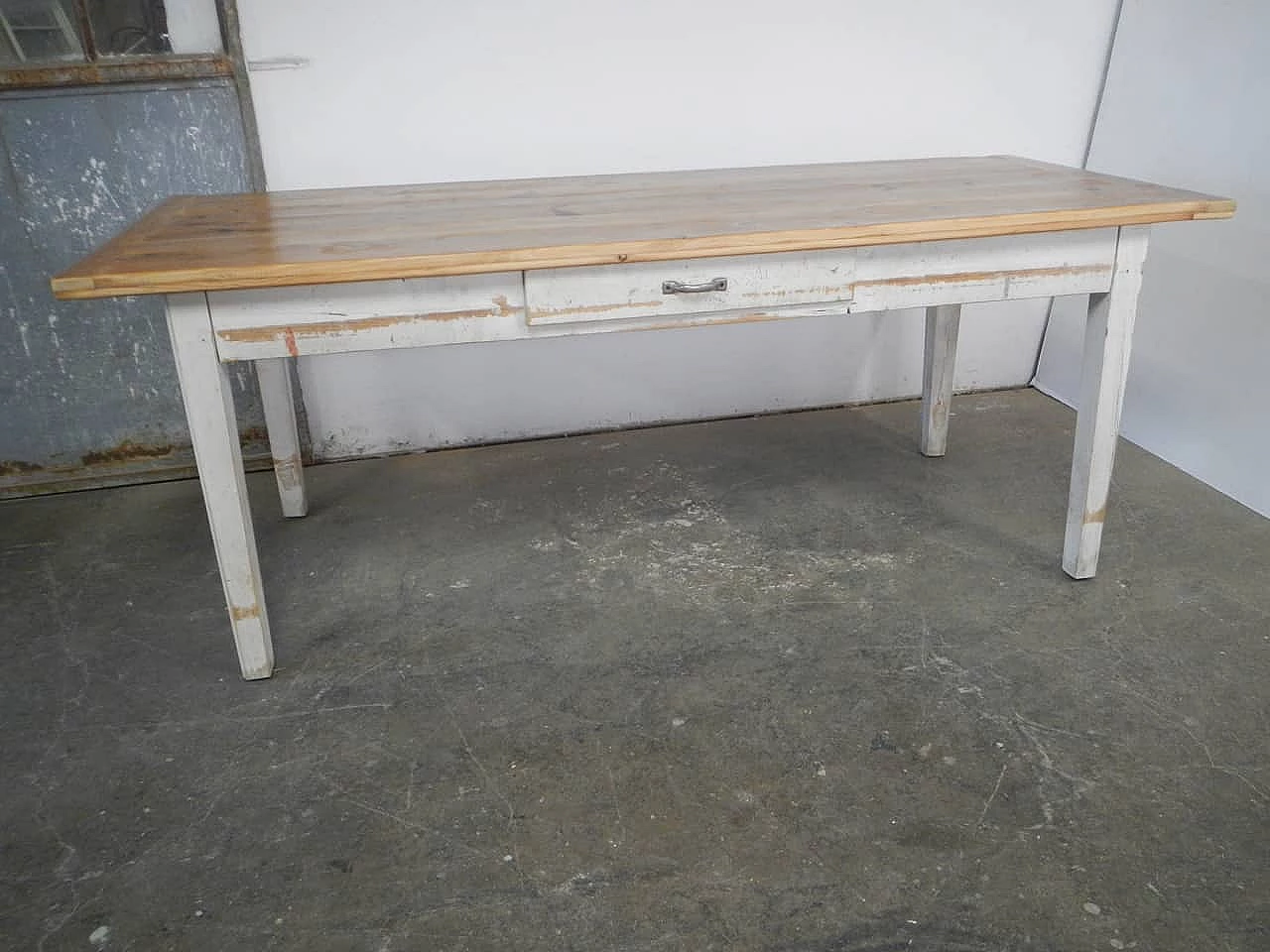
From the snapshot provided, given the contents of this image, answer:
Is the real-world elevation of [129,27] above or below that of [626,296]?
above

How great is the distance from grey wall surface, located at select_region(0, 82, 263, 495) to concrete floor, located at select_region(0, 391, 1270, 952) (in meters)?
0.16

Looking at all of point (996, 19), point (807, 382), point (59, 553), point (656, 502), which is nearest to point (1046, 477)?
point (807, 382)

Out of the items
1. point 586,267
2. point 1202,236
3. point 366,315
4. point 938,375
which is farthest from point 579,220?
point 1202,236

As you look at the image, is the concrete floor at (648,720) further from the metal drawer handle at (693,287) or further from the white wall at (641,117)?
the metal drawer handle at (693,287)

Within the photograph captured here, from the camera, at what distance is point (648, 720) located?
176 cm

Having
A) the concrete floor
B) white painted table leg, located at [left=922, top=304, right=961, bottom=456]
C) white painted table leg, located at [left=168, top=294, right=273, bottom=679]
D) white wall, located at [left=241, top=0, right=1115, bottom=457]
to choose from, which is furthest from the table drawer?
white wall, located at [left=241, top=0, right=1115, bottom=457]

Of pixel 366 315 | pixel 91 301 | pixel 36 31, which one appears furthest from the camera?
pixel 91 301

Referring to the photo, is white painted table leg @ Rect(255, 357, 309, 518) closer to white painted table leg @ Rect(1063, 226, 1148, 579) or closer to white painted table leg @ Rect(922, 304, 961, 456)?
white painted table leg @ Rect(922, 304, 961, 456)

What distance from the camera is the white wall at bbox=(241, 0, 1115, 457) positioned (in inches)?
98.6

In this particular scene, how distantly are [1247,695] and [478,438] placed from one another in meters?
2.04

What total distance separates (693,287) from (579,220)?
276mm

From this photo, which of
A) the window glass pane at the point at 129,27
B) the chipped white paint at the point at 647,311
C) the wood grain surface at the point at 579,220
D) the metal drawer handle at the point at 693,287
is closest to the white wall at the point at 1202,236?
the wood grain surface at the point at 579,220

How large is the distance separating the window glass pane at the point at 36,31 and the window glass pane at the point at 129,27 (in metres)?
0.05

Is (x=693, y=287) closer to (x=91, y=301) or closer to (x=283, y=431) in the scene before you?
(x=283, y=431)
